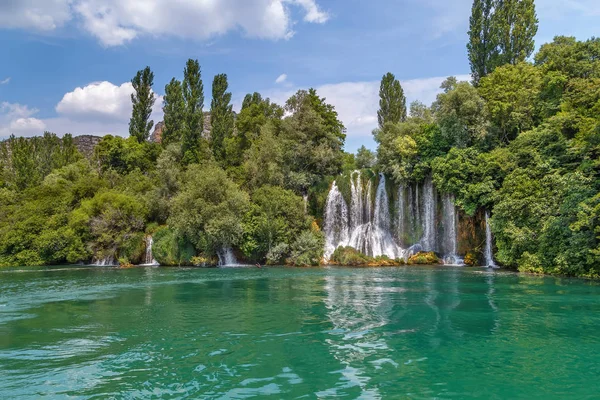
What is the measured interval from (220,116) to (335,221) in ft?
85.3

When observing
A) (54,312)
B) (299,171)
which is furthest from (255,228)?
(54,312)

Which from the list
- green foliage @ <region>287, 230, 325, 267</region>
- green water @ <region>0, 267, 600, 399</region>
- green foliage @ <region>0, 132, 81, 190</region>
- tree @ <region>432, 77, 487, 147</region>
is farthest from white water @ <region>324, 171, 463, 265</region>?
green foliage @ <region>0, 132, 81, 190</region>

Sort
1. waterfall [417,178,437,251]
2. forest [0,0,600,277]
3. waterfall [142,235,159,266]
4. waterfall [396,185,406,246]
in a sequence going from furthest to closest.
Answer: waterfall [142,235,159,266], waterfall [396,185,406,246], waterfall [417,178,437,251], forest [0,0,600,277]

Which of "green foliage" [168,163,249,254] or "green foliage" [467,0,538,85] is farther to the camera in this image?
"green foliage" [467,0,538,85]

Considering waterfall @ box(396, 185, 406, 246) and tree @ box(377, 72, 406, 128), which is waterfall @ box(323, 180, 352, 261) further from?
tree @ box(377, 72, 406, 128)

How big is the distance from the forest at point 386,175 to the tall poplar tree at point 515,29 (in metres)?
0.14

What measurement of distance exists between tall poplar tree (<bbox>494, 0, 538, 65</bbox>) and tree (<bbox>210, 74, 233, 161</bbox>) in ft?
120

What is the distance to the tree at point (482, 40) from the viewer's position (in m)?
51.1

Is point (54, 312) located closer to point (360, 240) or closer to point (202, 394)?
point (202, 394)

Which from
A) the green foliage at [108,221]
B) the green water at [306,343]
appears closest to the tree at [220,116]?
the green foliage at [108,221]

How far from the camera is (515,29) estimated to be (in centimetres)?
5041

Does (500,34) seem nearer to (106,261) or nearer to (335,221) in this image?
(335,221)

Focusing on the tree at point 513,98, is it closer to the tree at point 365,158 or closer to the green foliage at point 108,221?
the tree at point 365,158

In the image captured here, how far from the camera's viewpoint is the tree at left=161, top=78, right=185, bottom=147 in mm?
66125
